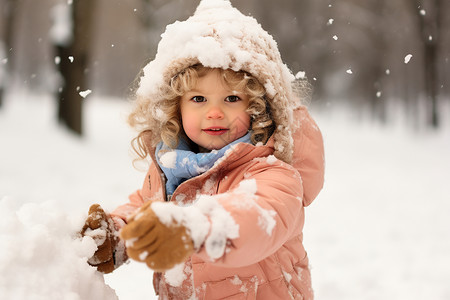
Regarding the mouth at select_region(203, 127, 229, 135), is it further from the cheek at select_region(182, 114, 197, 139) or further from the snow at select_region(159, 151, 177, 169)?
the snow at select_region(159, 151, 177, 169)

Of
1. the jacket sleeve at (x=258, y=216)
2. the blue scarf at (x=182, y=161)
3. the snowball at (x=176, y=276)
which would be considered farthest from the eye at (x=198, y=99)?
the snowball at (x=176, y=276)

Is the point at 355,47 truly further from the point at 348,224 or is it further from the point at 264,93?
the point at 264,93

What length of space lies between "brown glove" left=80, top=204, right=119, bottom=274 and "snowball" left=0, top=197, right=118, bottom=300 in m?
0.06

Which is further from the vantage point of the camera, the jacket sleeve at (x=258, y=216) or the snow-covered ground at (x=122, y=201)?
the snow-covered ground at (x=122, y=201)

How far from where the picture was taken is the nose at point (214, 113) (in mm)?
1940

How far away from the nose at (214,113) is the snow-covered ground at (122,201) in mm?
674

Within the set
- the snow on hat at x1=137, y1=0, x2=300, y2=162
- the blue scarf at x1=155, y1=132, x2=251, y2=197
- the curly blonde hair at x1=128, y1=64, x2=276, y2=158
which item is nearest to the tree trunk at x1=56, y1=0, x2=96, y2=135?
the curly blonde hair at x1=128, y1=64, x2=276, y2=158

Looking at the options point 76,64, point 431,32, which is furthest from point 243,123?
point 431,32

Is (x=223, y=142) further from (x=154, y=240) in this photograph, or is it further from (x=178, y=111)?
(x=154, y=240)

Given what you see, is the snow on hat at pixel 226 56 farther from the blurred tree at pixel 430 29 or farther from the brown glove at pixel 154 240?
the blurred tree at pixel 430 29

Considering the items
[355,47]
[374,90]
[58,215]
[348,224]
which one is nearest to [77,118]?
[348,224]

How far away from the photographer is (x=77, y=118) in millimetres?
9805

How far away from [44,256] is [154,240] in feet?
1.87

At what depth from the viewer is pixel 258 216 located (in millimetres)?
1426
